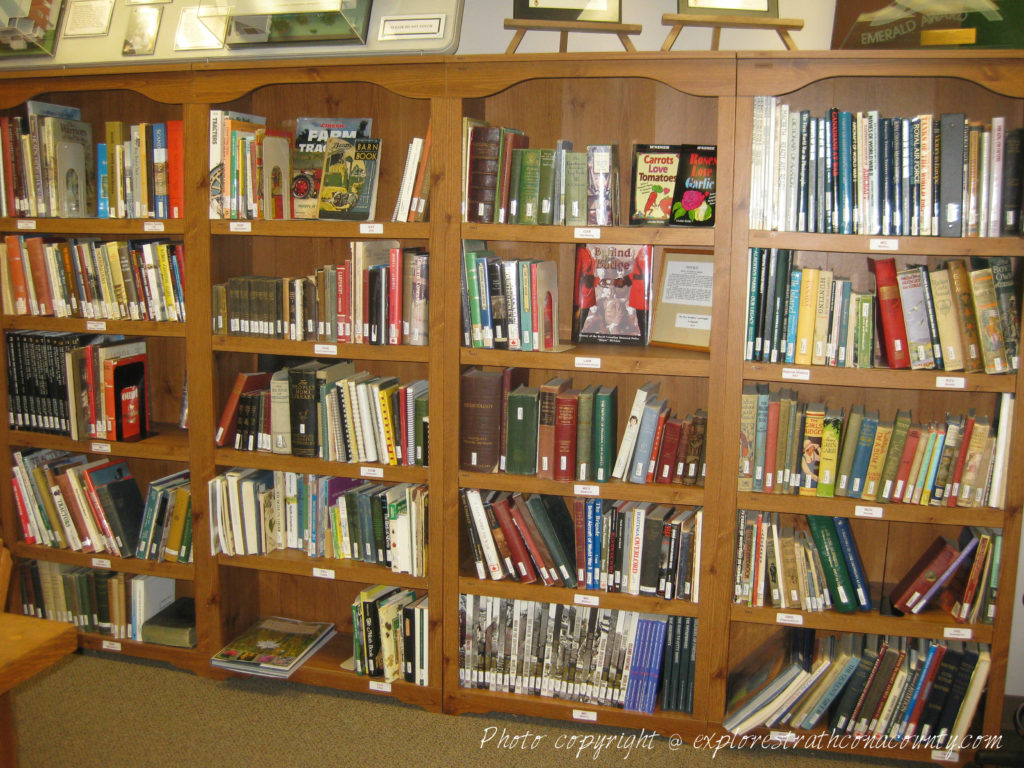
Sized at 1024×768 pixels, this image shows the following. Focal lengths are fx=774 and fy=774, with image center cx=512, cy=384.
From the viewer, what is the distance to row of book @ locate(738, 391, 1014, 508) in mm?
2232

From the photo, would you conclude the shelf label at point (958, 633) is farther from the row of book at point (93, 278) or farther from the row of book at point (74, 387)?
the row of book at point (74, 387)

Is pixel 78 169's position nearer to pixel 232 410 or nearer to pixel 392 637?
pixel 232 410

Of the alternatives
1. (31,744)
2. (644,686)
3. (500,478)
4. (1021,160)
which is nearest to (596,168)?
(500,478)

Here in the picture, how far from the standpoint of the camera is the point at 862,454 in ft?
7.51

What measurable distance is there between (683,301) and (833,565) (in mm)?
938

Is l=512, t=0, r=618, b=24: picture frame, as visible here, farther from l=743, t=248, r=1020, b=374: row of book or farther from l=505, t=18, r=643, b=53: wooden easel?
l=743, t=248, r=1020, b=374: row of book

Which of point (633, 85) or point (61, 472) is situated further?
point (61, 472)

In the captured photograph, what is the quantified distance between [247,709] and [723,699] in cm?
159

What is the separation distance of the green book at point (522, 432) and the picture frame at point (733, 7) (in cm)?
124

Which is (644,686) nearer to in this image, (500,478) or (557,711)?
(557,711)

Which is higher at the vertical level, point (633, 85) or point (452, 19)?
point (452, 19)

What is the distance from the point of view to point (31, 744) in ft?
8.04

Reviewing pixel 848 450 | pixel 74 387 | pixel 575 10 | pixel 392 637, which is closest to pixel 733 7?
pixel 575 10

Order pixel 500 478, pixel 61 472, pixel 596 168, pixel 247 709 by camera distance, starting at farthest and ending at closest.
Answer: pixel 61 472 → pixel 247 709 → pixel 500 478 → pixel 596 168
